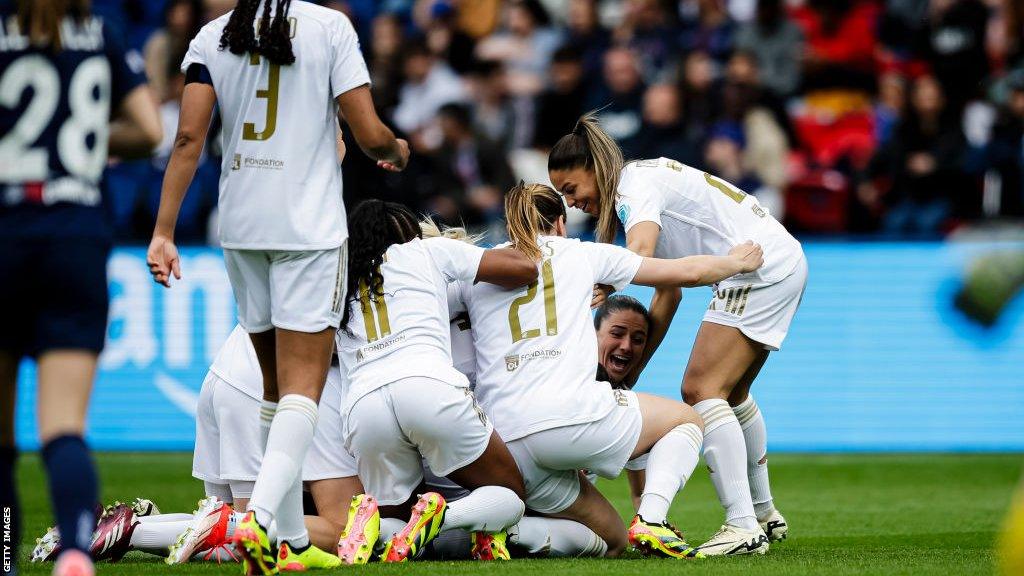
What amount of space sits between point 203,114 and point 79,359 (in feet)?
4.28

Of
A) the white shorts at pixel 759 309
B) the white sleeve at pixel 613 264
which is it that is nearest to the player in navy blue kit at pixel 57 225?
the white sleeve at pixel 613 264

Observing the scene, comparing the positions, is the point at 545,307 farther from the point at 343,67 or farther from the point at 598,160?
the point at 343,67

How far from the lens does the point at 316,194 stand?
4758 millimetres

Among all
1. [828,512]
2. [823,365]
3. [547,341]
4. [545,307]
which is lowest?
[823,365]

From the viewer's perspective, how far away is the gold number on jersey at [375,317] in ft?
17.6

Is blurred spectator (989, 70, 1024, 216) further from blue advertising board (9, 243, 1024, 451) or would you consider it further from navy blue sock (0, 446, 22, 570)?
navy blue sock (0, 446, 22, 570)

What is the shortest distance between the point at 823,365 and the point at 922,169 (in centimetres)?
223

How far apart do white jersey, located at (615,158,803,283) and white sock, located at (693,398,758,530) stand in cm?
69

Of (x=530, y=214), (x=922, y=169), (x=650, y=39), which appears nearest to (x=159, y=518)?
(x=530, y=214)

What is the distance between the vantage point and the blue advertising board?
10.7 meters

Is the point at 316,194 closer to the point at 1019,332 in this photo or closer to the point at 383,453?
the point at 383,453

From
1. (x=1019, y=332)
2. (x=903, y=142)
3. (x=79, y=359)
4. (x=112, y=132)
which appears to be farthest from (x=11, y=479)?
(x=903, y=142)

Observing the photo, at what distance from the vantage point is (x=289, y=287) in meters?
4.71

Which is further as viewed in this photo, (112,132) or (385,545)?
(385,545)
